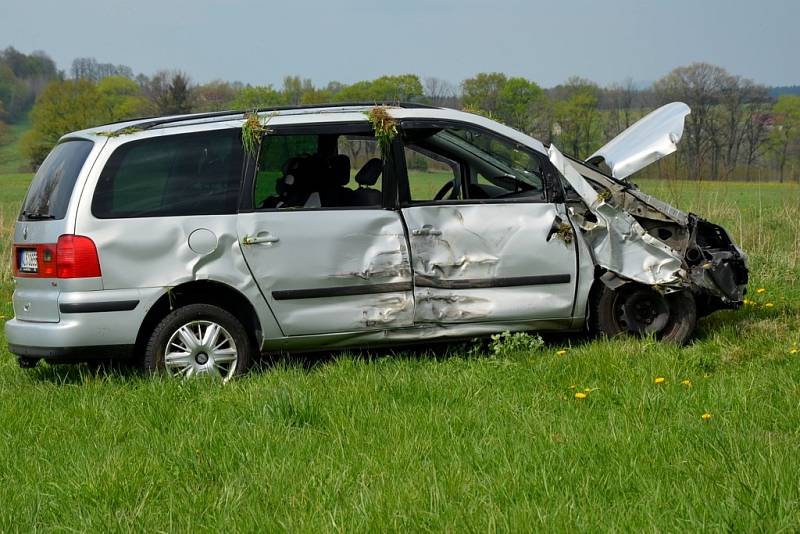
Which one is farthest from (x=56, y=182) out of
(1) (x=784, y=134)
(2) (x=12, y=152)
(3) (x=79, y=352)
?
(2) (x=12, y=152)

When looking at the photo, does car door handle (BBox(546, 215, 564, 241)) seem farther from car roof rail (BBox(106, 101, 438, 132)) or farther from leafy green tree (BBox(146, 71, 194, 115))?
leafy green tree (BBox(146, 71, 194, 115))

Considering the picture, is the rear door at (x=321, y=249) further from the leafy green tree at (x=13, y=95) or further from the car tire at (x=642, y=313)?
the leafy green tree at (x=13, y=95)

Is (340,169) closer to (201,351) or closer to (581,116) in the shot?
(201,351)

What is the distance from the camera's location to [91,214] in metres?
5.96

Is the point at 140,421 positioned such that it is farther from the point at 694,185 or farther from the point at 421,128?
the point at 694,185

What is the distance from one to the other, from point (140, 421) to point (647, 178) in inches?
390

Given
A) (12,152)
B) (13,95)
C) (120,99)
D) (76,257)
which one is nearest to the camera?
(76,257)

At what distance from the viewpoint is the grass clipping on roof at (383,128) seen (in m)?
6.48

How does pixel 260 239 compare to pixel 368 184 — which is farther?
pixel 368 184

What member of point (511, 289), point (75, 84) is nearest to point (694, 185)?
point (511, 289)

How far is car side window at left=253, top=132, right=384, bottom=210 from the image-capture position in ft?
20.9

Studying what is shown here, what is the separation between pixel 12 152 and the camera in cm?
9494

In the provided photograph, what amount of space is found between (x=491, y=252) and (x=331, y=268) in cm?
111

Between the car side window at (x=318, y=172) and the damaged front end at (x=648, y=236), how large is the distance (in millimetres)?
1315
